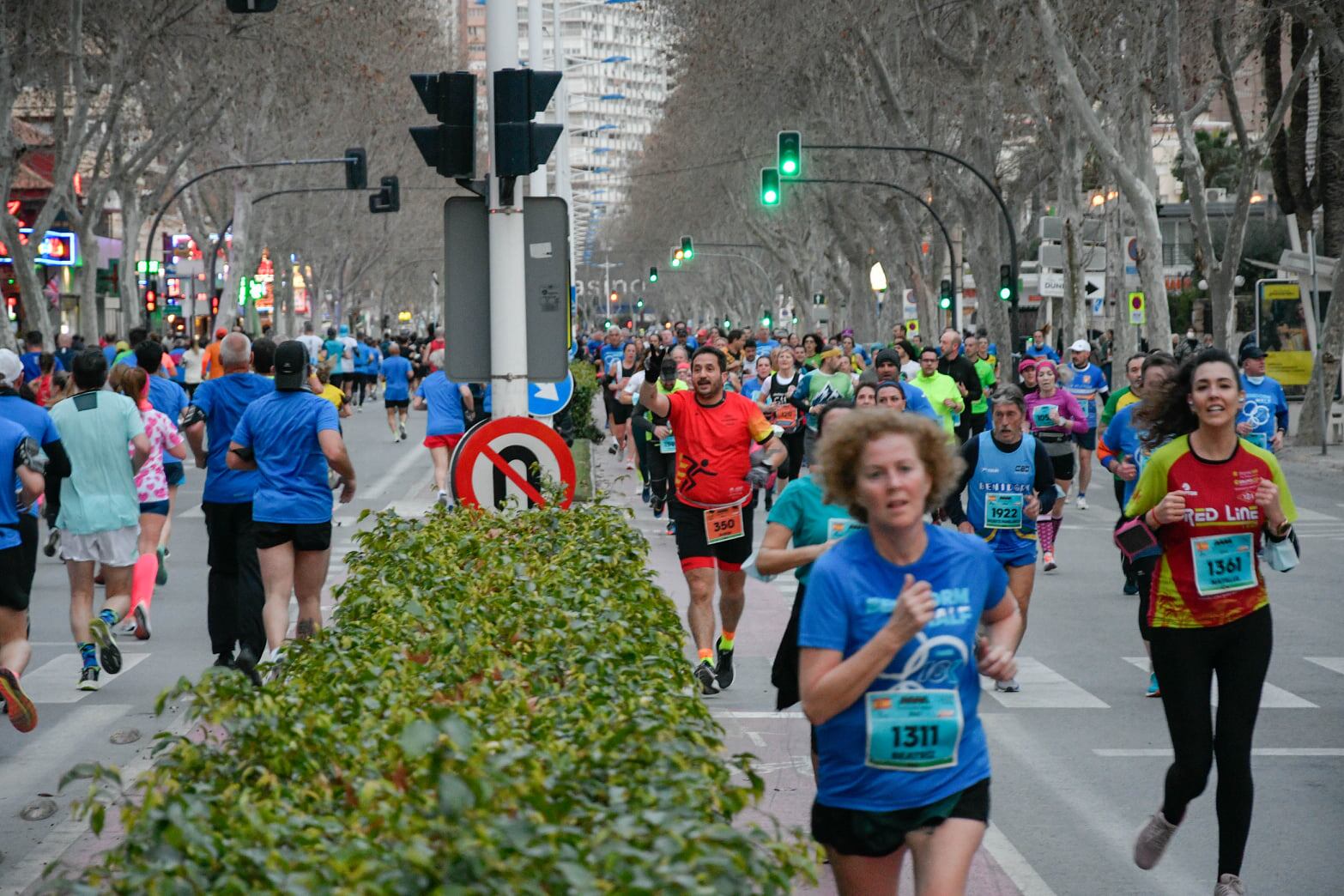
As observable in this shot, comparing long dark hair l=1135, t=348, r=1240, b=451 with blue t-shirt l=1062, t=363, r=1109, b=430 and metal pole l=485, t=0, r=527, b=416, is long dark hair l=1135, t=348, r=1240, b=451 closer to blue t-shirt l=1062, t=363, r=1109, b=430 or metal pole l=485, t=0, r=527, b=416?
metal pole l=485, t=0, r=527, b=416

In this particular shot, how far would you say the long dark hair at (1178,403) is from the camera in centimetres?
647

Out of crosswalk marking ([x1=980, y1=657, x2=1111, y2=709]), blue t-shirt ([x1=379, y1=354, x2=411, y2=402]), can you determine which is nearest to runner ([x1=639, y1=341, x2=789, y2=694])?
crosswalk marking ([x1=980, y1=657, x2=1111, y2=709])

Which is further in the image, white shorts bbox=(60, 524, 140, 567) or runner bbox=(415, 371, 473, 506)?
runner bbox=(415, 371, 473, 506)

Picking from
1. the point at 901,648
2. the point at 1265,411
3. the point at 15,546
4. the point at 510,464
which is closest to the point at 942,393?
the point at 1265,411

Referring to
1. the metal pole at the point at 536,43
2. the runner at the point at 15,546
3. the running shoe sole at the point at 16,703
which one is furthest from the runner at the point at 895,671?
the metal pole at the point at 536,43

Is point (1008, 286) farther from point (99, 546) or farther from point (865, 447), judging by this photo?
point (865, 447)

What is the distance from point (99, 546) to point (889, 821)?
695 cm

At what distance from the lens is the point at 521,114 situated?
Result: 9.38 metres

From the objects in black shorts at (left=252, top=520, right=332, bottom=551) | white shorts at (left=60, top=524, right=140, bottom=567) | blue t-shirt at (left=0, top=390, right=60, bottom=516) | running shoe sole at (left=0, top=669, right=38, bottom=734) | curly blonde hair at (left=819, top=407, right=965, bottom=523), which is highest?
curly blonde hair at (left=819, top=407, right=965, bottom=523)

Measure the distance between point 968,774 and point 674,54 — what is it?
48.8 metres

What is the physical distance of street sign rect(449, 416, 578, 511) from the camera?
9789mm

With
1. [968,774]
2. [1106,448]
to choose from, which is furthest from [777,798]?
[1106,448]

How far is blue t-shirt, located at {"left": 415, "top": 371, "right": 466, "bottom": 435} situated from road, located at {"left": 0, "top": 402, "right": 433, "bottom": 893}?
132 centimetres

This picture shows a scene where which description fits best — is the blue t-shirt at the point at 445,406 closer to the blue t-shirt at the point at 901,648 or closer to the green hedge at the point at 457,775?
the green hedge at the point at 457,775
